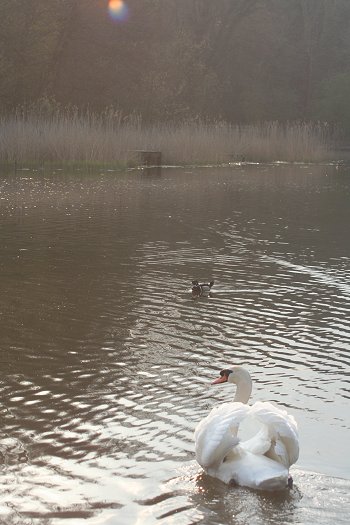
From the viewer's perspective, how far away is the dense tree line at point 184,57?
40.7 m

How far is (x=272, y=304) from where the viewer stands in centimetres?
923

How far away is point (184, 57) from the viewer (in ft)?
166

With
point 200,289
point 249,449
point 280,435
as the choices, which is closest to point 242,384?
point 249,449

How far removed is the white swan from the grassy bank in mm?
22721

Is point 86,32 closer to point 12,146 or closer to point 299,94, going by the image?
point 12,146

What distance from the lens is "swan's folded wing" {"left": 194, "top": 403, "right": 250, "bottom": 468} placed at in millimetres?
4629

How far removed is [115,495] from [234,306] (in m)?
4.66

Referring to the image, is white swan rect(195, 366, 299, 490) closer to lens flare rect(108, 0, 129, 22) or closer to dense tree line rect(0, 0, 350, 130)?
dense tree line rect(0, 0, 350, 130)

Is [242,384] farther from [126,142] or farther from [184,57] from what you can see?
[184,57]

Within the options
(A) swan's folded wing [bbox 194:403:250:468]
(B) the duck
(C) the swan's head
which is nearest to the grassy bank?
(B) the duck

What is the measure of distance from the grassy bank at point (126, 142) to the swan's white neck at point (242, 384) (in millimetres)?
21967

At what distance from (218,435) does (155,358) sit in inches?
99.0

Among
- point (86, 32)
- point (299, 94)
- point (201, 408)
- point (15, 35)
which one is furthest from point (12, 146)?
point (299, 94)

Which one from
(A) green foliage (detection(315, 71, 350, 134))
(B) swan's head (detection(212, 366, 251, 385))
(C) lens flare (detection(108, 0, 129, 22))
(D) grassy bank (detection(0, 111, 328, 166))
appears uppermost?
(C) lens flare (detection(108, 0, 129, 22))
